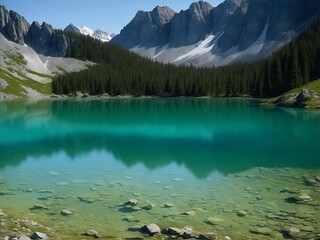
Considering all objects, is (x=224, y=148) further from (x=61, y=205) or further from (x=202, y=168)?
(x=61, y=205)

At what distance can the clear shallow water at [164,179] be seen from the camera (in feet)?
63.6

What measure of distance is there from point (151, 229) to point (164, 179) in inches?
426

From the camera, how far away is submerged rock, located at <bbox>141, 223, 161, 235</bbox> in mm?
17312

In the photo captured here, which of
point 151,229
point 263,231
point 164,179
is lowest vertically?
point 263,231

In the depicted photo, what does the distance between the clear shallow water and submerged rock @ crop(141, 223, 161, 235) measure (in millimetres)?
453

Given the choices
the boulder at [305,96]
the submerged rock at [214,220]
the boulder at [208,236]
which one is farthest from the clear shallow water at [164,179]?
the boulder at [305,96]

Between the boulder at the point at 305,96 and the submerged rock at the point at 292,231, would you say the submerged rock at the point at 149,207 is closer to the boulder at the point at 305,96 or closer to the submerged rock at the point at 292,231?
the submerged rock at the point at 292,231

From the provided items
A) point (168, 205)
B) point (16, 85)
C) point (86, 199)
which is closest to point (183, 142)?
point (86, 199)

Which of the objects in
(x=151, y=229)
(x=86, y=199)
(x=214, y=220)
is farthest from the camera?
(x=86, y=199)

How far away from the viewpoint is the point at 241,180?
27.4 meters

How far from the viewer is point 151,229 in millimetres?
17406

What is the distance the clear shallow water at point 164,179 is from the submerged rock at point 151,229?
45 centimetres

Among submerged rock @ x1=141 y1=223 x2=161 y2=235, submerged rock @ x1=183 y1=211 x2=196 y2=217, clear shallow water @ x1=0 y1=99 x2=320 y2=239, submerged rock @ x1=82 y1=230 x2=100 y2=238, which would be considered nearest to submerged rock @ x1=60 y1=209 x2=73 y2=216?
clear shallow water @ x1=0 y1=99 x2=320 y2=239

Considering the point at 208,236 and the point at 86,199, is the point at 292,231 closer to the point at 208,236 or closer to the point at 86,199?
the point at 208,236
